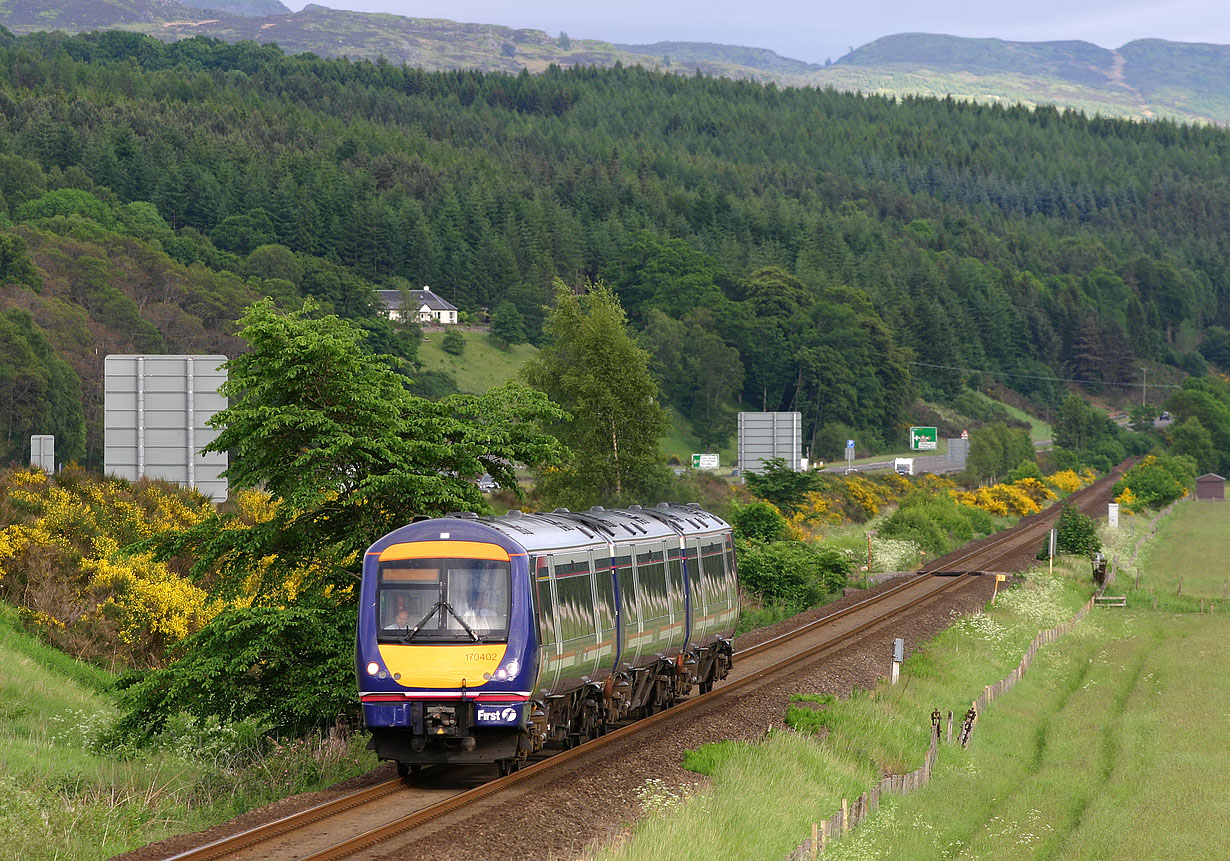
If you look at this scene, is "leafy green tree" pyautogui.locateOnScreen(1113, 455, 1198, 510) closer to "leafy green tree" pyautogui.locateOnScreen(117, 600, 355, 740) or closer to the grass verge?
the grass verge

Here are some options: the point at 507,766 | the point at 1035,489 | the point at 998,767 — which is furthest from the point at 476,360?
the point at 507,766

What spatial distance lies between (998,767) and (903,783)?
666cm

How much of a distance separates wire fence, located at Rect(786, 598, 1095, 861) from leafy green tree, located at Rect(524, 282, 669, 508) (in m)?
22.6

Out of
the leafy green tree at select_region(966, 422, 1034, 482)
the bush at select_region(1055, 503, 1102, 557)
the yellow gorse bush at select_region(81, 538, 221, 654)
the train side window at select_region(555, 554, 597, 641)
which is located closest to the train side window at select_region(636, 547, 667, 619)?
the train side window at select_region(555, 554, 597, 641)

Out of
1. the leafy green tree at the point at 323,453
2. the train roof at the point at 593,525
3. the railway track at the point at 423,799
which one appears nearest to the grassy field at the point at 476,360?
the railway track at the point at 423,799

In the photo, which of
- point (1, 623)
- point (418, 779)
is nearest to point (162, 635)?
point (1, 623)

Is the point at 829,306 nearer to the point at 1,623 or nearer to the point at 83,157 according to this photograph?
the point at 83,157

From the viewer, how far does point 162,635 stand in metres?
32.8

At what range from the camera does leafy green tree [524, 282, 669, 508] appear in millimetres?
61469

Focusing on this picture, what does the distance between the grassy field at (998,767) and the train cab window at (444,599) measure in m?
3.42

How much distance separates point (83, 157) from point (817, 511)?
15091 cm

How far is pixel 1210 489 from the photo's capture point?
141 metres

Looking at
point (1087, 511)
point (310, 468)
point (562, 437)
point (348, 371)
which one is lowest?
point (1087, 511)

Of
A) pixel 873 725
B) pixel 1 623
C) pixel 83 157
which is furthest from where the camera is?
pixel 83 157
